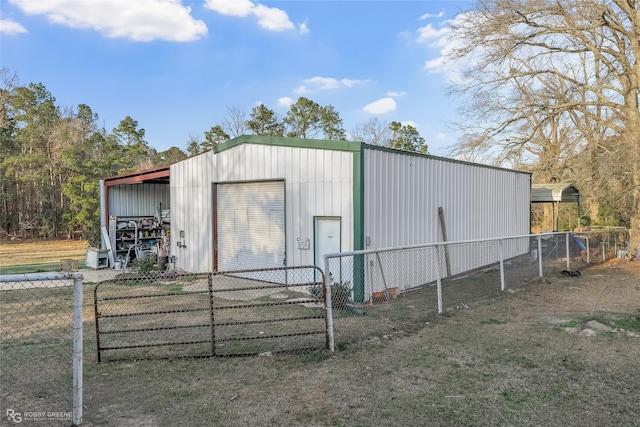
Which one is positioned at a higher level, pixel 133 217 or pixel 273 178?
pixel 273 178

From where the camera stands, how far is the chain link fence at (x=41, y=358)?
3629mm

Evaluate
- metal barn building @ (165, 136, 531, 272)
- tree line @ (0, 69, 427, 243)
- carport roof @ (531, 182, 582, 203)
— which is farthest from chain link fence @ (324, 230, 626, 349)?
tree line @ (0, 69, 427, 243)

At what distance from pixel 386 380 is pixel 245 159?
809cm

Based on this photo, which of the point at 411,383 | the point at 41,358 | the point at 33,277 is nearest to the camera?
the point at 33,277

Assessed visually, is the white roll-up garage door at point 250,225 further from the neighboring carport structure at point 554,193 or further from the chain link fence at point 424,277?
the neighboring carport structure at point 554,193

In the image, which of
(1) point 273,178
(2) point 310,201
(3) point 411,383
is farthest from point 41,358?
(1) point 273,178

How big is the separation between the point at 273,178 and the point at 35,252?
16679 millimetres

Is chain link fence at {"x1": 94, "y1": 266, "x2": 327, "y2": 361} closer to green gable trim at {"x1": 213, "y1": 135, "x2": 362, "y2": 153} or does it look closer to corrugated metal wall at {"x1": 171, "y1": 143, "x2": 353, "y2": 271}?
corrugated metal wall at {"x1": 171, "y1": 143, "x2": 353, "y2": 271}

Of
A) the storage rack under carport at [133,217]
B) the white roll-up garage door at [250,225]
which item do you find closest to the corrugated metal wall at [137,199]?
the storage rack under carport at [133,217]

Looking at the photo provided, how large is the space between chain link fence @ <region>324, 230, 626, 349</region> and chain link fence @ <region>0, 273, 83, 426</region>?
2.88 metres

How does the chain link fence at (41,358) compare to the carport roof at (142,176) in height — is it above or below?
below

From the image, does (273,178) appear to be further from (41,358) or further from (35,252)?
(35,252)

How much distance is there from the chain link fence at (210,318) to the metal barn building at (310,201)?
97 centimetres

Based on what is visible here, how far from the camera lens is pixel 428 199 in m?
10.9
